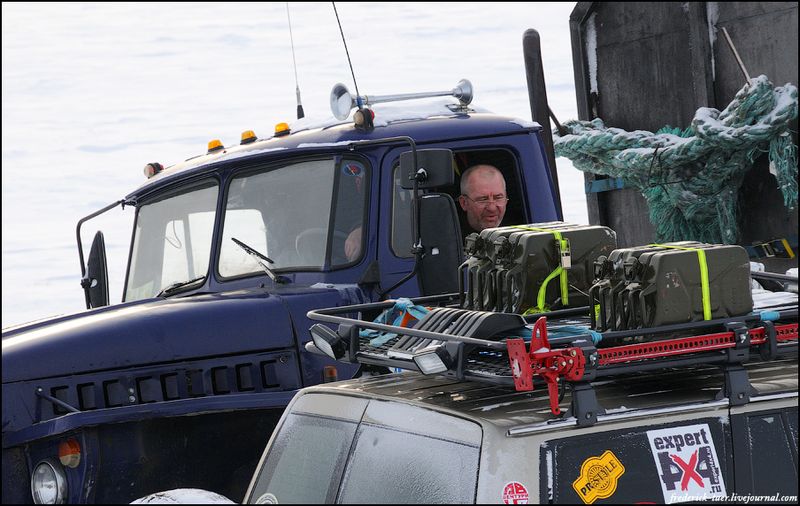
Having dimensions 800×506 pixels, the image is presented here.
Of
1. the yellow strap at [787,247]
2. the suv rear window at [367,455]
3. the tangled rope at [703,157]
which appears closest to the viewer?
the suv rear window at [367,455]

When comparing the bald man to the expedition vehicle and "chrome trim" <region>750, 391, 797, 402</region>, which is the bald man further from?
"chrome trim" <region>750, 391, 797, 402</region>

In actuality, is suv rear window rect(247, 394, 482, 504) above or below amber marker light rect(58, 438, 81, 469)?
above

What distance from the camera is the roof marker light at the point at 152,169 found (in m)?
7.30

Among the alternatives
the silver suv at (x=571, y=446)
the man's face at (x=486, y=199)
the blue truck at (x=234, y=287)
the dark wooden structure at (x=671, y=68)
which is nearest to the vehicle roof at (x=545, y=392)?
the silver suv at (x=571, y=446)

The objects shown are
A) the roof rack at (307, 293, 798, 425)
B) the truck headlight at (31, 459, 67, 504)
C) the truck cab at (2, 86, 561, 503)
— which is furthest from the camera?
the truck cab at (2, 86, 561, 503)

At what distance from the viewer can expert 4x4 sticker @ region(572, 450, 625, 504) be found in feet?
11.4

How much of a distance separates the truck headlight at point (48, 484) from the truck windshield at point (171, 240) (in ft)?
5.37

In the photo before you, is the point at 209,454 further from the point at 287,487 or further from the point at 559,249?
the point at 559,249

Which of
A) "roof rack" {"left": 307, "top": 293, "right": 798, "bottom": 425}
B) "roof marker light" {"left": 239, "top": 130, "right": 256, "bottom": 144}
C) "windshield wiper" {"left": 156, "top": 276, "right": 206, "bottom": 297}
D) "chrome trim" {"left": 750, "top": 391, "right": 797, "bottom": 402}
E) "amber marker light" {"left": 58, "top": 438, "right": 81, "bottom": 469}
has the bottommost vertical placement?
"amber marker light" {"left": 58, "top": 438, "right": 81, "bottom": 469}

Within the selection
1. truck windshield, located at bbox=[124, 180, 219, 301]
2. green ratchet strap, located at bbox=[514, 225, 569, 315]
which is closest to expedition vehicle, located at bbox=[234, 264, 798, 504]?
green ratchet strap, located at bbox=[514, 225, 569, 315]

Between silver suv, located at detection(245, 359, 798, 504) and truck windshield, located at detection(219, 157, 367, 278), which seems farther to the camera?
truck windshield, located at detection(219, 157, 367, 278)

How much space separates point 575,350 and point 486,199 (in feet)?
10.6

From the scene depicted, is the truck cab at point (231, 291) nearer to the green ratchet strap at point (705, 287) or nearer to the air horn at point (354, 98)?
the air horn at point (354, 98)

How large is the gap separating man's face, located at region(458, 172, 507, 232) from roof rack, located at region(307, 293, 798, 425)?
7.99 feet
